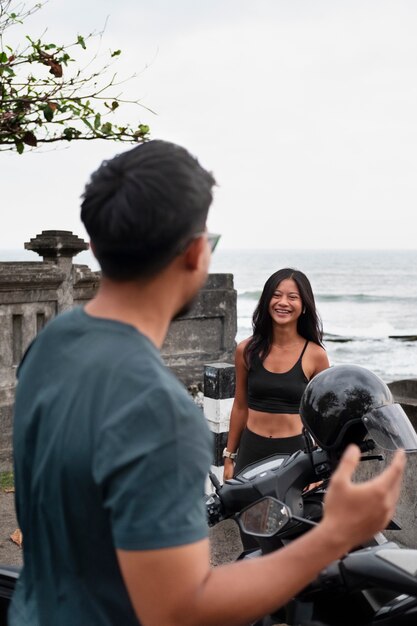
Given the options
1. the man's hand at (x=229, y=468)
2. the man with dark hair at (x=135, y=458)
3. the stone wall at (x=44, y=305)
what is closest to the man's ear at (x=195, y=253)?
the man with dark hair at (x=135, y=458)

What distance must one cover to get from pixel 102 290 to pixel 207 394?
163 inches

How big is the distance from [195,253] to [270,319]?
10.5 ft

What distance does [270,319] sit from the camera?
4.50 metres

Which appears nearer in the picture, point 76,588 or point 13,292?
point 76,588

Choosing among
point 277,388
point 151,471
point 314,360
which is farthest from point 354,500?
point 314,360

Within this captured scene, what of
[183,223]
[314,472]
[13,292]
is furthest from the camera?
[13,292]

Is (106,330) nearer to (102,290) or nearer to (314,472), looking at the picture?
(102,290)

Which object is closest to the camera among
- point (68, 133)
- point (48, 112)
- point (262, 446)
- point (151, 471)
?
point (151, 471)

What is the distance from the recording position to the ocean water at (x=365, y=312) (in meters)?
35.2

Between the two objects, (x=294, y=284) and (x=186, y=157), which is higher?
(x=186, y=157)

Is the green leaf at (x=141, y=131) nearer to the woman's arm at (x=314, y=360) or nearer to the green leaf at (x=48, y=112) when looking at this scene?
the green leaf at (x=48, y=112)

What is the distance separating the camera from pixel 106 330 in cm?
128

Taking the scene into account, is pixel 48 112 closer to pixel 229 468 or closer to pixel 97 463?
pixel 229 468

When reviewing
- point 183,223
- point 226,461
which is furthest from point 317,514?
point 226,461
